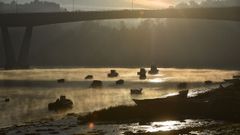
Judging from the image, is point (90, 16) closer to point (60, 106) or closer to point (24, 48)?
point (24, 48)

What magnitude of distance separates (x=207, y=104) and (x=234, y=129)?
9.78 m

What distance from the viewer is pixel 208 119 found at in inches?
1740

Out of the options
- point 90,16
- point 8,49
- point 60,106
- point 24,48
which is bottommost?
point 60,106

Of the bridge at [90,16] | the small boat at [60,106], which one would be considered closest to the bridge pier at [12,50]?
the bridge at [90,16]

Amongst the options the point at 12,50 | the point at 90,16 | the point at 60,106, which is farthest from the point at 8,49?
the point at 60,106

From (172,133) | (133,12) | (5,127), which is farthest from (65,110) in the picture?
(133,12)

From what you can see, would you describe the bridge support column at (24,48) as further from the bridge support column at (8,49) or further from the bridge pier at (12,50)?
the bridge support column at (8,49)

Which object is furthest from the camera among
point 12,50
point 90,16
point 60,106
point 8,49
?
point 12,50

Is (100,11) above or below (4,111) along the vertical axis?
above

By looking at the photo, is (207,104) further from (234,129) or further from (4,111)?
(4,111)

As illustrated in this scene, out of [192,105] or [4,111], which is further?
[4,111]

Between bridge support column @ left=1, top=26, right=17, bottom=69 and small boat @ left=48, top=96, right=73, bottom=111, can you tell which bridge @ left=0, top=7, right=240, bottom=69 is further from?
small boat @ left=48, top=96, right=73, bottom=111

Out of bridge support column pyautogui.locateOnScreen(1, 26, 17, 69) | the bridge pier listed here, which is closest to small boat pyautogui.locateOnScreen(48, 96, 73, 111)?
the bridge pier

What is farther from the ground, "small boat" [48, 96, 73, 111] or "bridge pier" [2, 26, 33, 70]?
"bridge pier" [2, 26, 33, 70]
